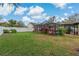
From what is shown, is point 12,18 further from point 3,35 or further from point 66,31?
point 66,31

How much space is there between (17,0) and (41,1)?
205 mm

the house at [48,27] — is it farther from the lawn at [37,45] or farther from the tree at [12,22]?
the tree at [12,22]

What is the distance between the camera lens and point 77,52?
152 cm

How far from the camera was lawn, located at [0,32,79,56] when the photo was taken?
1.53 meters

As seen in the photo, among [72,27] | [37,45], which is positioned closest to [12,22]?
[37,45]

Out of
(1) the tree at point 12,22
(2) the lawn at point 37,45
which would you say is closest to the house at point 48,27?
(2) the lawn at point 37,45

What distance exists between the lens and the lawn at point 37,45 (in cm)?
153

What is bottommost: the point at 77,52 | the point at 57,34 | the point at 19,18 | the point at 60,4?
the point at 77,52

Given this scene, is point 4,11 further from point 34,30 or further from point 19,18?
point 34,30

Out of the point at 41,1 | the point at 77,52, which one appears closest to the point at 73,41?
the point at 77,52

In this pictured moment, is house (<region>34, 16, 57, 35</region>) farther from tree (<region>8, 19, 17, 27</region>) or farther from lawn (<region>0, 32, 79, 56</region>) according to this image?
tree (<region>8, 19, 17, 27</region>)

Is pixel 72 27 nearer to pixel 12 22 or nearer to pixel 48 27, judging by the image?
pixel 48 27

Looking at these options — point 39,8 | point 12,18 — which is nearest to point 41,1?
point 39,8

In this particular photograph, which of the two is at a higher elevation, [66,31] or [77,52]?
[66,31]
